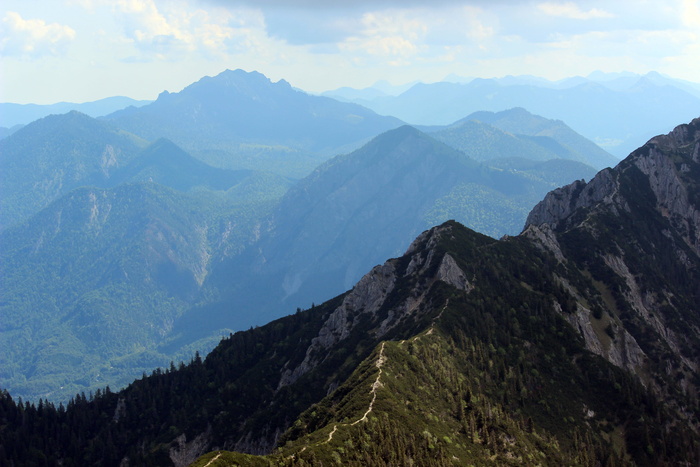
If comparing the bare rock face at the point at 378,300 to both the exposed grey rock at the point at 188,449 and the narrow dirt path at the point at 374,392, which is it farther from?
the narrow dirt path at the point at 374,392

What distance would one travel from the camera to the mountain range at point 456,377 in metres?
94.8

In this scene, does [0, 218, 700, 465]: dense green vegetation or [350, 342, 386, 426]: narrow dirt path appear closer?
[350, 342, 386, 426]: narrow dirt path

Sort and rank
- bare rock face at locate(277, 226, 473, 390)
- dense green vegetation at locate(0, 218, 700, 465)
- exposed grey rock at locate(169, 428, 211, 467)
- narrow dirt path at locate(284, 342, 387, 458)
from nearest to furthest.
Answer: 1. narrow dirt path at locate(284, 342, 387, 458)
2. dense green vegetation at locate(0, 218, 700, 465)
3. bare rock face at locate(277, 226, 473, 390)
4. exposed grey rock at locate(169, 428, 211, 467)

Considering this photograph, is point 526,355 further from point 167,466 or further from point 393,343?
point 167,466

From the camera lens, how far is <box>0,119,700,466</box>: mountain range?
94.8 meters

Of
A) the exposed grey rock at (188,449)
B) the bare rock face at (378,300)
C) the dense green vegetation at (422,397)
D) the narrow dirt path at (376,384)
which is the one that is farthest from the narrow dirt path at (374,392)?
the exposed grey rock at (188,449)

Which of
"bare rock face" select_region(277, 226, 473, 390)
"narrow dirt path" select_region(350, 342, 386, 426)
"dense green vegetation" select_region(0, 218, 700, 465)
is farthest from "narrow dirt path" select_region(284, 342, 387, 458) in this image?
"bare rock face" select_region(277, 226, 473, 390)

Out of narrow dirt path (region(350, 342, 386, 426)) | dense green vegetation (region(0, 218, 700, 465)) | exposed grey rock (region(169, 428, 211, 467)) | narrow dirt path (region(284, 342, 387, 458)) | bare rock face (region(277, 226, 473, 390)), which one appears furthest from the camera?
exposed grey rock (region(169, 428, 211, 467))

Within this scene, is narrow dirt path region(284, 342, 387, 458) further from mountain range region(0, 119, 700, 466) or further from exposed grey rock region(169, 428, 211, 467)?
exposed grey rock region(169, 428, 211, 467)

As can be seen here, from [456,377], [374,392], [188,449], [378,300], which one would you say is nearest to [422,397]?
[374,392]

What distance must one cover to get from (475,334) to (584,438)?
2882 cm

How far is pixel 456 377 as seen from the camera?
109 metres

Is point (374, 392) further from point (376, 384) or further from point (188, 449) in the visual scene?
point (188, 449)

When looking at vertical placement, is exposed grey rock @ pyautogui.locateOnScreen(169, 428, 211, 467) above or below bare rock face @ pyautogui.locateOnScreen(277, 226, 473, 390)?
below
